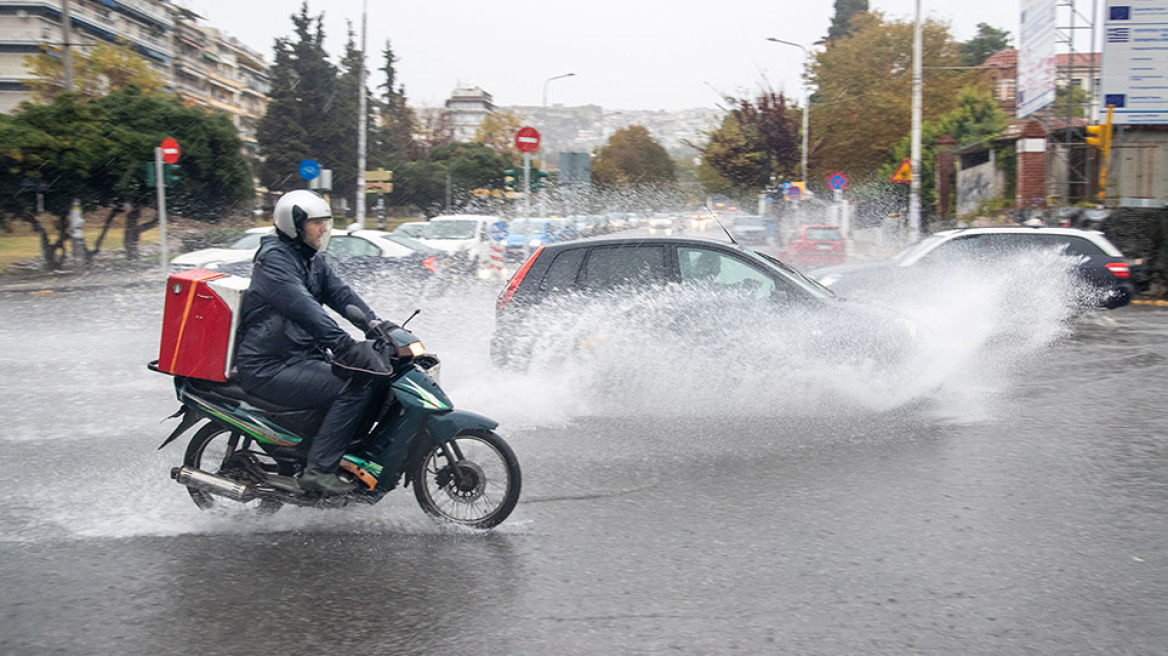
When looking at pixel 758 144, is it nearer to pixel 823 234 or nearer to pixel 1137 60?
pixel 823 234

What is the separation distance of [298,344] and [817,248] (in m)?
23.3

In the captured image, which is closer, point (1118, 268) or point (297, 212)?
point (297, 212)

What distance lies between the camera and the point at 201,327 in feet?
16.6

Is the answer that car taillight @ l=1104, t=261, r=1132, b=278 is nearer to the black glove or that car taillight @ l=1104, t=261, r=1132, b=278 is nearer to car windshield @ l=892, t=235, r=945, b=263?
car windshield @ l=892, t=235, r=945, b=263

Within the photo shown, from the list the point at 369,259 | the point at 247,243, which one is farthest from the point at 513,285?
the point at 247,243

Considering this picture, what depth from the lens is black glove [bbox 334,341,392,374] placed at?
477 cm

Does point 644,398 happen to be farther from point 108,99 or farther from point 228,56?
point 228,56

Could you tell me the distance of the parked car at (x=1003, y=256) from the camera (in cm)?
1430

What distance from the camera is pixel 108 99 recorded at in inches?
1159

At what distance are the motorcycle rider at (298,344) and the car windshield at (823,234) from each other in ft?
76.8

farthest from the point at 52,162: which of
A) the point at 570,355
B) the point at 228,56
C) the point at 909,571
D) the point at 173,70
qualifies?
the point at 228,56

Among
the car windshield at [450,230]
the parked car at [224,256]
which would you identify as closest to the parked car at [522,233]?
the car windshield at [450,230]

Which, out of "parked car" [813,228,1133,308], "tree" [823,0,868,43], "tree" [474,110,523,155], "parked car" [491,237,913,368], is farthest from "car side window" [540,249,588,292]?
"tree" [823,0,868,43]

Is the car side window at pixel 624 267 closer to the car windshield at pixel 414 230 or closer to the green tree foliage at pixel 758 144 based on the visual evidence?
the car windshield at pixel 414 230
